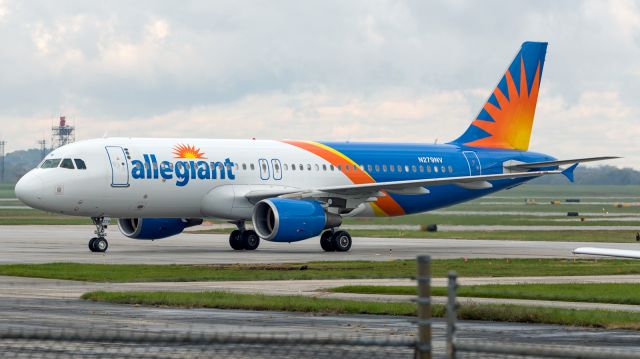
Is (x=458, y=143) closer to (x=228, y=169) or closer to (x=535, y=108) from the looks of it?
(x=535, y=108)

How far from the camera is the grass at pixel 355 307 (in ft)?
71.5

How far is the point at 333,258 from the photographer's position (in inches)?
1673

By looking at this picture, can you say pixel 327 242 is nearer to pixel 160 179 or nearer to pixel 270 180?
pixel 270 180

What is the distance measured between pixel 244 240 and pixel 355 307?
2520cm

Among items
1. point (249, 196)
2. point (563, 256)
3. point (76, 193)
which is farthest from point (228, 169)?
point (563, 256)

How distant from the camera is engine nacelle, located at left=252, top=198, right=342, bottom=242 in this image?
4444cm

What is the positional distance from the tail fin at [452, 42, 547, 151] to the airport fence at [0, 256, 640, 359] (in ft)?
110

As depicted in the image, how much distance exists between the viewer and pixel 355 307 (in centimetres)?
2353

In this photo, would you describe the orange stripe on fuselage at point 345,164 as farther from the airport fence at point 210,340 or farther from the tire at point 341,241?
the airport fence at point 210,340

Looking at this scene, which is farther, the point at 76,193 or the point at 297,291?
the point at 76,193

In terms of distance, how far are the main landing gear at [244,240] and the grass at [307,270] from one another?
9.83 metres

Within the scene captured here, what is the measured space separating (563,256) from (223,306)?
22.1 m

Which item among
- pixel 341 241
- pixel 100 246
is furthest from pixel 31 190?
pixel 341 241

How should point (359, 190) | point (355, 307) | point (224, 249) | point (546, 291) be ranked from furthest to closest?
point (224, 249), point (359, 190), point (546, 291), point (355, 307)
